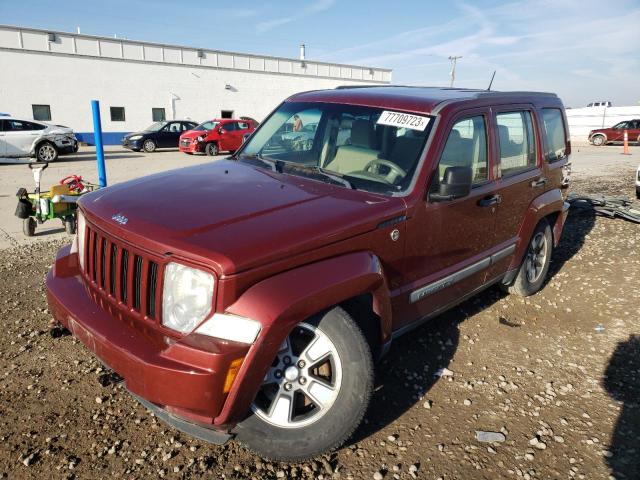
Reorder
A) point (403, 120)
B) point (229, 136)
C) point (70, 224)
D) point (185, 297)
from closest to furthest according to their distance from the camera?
point (185, 297) → point (403, 120) → point (70, 224) → point (229, 136)

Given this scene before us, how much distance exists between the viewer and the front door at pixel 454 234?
3078mm

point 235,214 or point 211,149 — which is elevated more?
point 235,214

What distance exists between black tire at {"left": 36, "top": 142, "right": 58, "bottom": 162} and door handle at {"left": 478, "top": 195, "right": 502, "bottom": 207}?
1709 centimetres

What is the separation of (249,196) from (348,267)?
2.51 feet

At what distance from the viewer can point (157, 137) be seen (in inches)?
862

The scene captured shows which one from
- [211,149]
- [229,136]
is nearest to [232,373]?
[211,149]

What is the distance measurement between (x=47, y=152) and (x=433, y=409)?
1763 centimetres

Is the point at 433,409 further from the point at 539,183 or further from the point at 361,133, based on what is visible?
the point at 539,183

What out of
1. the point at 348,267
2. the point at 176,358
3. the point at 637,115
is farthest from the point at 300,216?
the point at 637,115

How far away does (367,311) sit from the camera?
107 inches

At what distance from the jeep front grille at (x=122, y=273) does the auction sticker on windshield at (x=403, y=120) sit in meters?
1.91

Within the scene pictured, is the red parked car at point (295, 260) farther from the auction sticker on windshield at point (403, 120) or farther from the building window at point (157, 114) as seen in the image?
the building window at point (157, 114)

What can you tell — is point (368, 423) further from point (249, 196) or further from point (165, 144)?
point (165, 144)

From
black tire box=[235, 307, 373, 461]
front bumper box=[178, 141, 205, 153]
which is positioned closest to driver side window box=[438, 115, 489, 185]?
black tire box=[235, 307, 373, 461]
